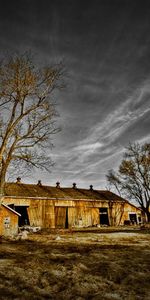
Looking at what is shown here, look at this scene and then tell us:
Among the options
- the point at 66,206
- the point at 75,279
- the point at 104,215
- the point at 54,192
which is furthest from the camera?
the point at 104,215

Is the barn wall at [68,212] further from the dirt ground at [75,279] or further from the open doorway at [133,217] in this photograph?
the dirt ground at [75,279]

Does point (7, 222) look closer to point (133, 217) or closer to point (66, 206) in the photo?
point (66, 206)

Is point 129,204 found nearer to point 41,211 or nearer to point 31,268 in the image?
point 41,211

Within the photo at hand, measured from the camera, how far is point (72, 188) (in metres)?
38.3

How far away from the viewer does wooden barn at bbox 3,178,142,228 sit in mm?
28797

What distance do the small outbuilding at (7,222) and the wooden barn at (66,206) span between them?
4721 mm

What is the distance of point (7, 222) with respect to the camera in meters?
22.0

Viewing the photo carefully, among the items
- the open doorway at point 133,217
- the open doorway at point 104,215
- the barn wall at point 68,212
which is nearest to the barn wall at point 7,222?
the barn wall at point 68,212

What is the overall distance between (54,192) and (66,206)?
2.86 m

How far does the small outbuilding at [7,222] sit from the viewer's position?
21.7m

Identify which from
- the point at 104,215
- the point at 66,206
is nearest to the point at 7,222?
the point at 66,206

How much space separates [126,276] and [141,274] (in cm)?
47

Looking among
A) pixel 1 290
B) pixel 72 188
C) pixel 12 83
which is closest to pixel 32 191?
pixel 72 188

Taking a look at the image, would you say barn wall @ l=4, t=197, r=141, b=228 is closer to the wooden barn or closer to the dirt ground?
the wooden barn
